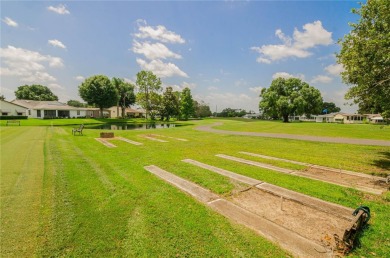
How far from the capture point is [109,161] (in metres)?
8.17

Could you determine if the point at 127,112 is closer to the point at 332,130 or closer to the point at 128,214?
the point at 332,130

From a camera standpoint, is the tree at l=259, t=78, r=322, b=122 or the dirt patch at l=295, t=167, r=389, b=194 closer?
the dirt patch at l=295, t=167, r=389, b=194

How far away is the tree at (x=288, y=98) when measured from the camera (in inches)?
1810

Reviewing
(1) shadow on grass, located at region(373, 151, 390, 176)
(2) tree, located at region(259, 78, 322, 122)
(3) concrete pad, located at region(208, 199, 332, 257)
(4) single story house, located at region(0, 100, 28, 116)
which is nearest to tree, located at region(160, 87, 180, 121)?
(2) tree, located at region(259, 78, 322, 122)

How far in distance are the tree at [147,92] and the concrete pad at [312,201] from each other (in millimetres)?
51822

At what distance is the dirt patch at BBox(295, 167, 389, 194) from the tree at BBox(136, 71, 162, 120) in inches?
2007

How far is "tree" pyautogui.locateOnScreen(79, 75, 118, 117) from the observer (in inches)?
1915

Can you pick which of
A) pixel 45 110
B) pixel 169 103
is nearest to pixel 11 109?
pixel 45 110

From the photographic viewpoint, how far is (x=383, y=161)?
8.57 metres

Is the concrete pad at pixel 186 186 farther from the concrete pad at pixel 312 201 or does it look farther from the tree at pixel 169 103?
the tree at pixel 169 103

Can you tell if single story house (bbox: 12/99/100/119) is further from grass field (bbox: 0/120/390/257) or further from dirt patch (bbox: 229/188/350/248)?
dirt patch (bbox: 229/188/350/248)

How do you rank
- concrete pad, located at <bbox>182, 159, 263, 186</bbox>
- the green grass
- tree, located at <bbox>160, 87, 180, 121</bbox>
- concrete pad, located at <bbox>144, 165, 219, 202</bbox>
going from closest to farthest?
concrete pad, located at <bbox>144, 165, 219, 202</bbox>
concrete pad, located at <bbox>182, 159, 263, 186</bbox>
the green grass
tree, located at <bbox>160, 87, 180, 121</bbox>

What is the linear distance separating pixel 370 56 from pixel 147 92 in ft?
171

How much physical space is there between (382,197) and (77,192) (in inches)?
300
